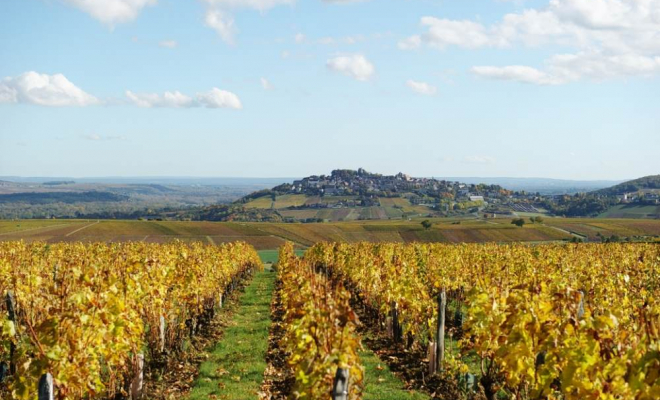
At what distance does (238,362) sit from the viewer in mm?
14258

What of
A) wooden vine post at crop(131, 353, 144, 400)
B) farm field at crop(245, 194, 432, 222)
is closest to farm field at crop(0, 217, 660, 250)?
farm field at crop(245, 194, 432, 222)

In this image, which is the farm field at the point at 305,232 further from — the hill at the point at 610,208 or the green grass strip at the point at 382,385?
the green grass strip at the point at 382,385

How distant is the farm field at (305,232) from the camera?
242ft

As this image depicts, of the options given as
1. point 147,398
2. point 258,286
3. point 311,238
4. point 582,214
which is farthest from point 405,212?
point 147,398

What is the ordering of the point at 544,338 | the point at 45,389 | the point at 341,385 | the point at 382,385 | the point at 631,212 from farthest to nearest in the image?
the point at 631,212
the point at 382,385
the point at 544,338
the point at 341,385
the point at 45,389

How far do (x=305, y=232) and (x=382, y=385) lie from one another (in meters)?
72.6

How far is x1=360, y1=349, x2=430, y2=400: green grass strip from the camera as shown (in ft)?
37.8

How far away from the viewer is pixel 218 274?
2308cm

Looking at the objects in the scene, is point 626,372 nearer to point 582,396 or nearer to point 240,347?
point 582,396

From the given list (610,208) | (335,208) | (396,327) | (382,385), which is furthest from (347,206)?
(382,385)

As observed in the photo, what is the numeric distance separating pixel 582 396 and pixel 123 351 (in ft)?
24.3

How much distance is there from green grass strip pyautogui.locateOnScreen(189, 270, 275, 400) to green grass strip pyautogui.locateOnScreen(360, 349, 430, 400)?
2.47m

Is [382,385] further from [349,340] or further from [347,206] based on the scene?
[347,206]

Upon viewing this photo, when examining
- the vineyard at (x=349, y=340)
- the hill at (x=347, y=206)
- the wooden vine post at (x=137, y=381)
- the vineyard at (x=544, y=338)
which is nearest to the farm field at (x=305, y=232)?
the hill at (x=347, y=206)
